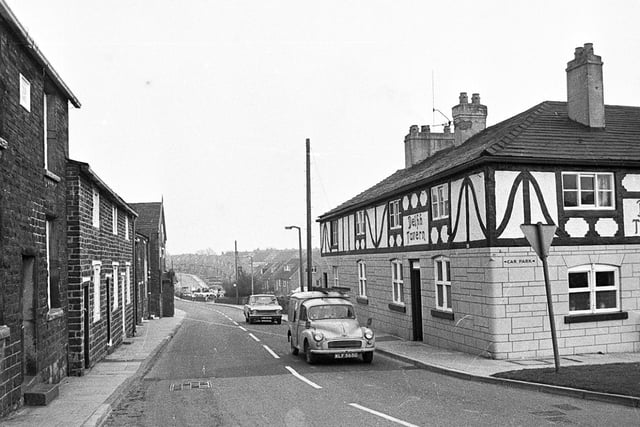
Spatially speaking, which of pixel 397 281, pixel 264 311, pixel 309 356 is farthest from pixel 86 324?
pixel 264 311

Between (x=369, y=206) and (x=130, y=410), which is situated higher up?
(x=369, y=206)

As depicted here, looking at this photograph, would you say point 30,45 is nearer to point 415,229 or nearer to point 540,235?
point 540,235

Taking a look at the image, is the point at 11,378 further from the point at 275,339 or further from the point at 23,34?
the point at 275,339

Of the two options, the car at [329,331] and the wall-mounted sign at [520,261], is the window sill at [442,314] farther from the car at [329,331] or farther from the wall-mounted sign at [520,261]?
the wall-mounted sign at [520,261]

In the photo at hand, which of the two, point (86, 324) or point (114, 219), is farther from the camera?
point (114, 219)

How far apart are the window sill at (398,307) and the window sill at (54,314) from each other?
41.6ft

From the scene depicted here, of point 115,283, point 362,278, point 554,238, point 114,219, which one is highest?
point 114,219

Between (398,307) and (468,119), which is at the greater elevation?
(468,119)

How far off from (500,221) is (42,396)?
37.9 ft

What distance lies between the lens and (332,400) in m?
11.7

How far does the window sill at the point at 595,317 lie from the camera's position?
17156mm

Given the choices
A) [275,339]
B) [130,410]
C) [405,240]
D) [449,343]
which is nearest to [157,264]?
[275,339]

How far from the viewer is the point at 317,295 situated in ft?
64.5

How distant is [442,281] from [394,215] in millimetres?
5084
